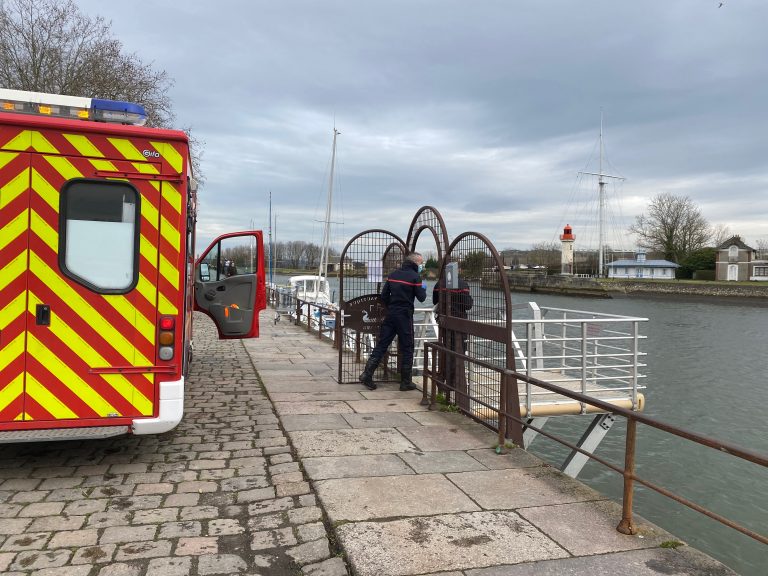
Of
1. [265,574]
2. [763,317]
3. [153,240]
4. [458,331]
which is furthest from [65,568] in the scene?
[763,317]

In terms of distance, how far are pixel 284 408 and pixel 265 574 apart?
4.00m

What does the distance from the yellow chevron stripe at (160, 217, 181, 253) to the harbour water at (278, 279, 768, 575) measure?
7871 mm

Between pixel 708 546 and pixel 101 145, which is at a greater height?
pixel 101 145

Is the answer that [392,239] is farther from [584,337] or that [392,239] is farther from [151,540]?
[151,540]

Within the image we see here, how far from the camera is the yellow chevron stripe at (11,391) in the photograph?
4.43 m

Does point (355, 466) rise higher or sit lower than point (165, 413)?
lower

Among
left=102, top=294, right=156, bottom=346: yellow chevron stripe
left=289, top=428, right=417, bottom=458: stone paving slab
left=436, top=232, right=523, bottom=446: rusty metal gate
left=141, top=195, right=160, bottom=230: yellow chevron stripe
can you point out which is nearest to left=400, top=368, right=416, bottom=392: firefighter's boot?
left=436, top=232, right=523, bottom=446: rusty metal gate

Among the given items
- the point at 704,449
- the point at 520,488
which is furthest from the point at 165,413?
the point at 704,449

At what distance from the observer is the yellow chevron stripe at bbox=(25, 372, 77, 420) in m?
4.50

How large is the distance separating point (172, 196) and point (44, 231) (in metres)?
0.99

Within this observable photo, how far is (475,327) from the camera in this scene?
21.2ft

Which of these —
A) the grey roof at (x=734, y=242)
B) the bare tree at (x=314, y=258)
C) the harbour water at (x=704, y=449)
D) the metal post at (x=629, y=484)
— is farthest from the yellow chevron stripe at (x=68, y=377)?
the grey roof at (x=734, y=242)

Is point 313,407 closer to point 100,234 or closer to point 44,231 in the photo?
point 100,234

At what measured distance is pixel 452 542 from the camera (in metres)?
3.55
